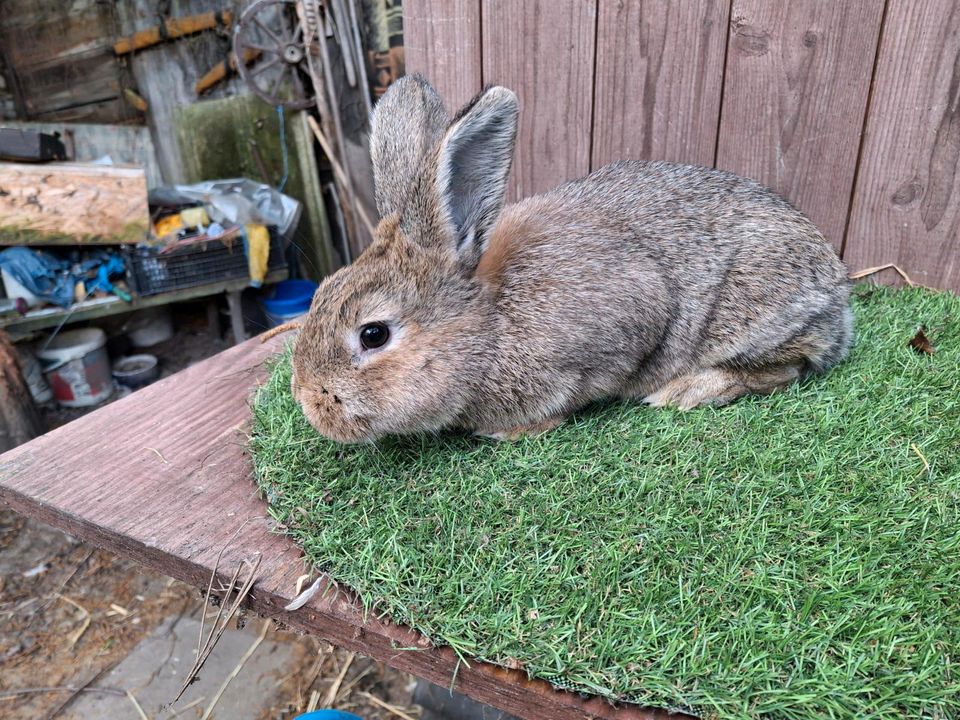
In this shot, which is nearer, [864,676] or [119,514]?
[864,676]

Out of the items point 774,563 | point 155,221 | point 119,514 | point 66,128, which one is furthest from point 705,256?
point 66,128

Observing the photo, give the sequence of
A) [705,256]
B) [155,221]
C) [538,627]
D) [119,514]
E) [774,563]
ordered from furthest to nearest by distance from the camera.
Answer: [155,221] → [705,256] → [119,514] → [774,563] → [538,627]

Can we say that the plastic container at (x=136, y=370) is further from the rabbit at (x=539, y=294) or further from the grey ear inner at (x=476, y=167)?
the grey ear inner at (x=476, y=167)

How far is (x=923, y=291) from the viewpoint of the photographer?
2.42 meters

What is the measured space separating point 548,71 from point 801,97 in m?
0.92

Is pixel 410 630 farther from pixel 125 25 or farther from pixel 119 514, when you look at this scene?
pixel 125 25

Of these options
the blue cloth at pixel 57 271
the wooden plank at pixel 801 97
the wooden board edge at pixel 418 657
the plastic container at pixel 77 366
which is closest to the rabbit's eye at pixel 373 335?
the wooden board edge at pixel 418 657

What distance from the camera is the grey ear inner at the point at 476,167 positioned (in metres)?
1.49

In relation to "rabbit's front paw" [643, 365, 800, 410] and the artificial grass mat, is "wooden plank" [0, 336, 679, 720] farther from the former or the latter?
"rabbit's front paw" [643, 365, 800, 410]

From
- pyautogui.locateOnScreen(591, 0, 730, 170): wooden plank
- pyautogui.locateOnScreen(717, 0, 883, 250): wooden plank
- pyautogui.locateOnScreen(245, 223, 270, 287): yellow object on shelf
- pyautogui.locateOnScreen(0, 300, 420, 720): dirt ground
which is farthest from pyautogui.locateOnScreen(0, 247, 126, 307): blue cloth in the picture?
pyautogui.locateOnScreen(717, 0, 883, 250): wooden plank

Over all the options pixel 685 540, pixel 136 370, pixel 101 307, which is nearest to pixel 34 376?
pixel 136 370

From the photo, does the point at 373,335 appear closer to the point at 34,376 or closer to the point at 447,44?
the point at 447,44

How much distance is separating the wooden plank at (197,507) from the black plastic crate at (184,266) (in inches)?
107

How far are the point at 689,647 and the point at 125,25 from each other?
6482mm
